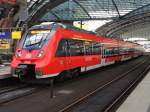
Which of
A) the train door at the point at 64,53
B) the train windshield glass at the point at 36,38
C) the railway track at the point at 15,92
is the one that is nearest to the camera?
the railway track at the point at 15,92

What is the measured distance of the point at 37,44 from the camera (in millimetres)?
18578

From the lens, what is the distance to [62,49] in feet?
63.0

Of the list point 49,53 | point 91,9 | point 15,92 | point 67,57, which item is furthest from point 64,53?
point 91,9

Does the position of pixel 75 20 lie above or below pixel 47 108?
above

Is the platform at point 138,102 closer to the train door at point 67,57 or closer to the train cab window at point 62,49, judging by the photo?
the train cab window at point 62,49

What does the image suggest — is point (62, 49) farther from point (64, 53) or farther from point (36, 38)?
point (36, 38)

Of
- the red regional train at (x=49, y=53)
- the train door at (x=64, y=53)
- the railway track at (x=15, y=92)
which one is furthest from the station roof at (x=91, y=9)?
the railway track at (x=15, y=92)

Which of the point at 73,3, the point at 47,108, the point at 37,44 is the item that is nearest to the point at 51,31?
the point at 37,44

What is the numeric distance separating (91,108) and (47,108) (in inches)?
58.6

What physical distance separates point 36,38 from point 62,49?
1.37 meters

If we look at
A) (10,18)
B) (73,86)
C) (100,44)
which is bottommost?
(73,86)

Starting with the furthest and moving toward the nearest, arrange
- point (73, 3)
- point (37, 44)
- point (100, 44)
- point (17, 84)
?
point (73, 3) < point (100, 44) < point (17, 84) < point (37, 44)

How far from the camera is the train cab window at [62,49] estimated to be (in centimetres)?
1884

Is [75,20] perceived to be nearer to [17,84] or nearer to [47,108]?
[17,84]
